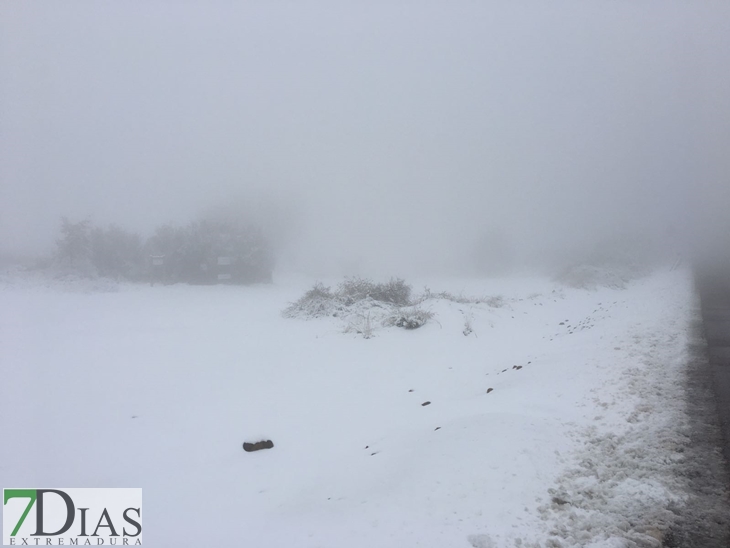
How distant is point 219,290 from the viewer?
2841cm

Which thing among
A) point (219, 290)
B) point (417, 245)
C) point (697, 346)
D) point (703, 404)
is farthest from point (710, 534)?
point (417, 245)

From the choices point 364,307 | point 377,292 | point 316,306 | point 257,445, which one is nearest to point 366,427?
point 257,445

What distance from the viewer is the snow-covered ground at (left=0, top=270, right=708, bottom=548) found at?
3844 mm

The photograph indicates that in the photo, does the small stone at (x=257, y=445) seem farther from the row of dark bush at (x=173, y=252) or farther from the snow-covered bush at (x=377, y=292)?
the row of dark bush at (x=173, y=252)

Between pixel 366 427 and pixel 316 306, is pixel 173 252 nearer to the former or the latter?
pixel 316 306

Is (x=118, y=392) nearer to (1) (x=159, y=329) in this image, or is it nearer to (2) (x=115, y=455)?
(2) (x=115, y=455)

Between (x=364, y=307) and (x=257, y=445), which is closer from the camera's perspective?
(x=257, y=445)

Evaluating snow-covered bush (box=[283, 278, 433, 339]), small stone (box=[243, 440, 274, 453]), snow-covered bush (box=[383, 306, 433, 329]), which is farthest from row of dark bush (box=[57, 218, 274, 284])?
small stone (box=[243, 440, 274, 453])

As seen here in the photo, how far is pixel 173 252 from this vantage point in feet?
105

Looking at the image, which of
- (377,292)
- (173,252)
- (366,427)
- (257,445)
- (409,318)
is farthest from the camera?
(173,252)

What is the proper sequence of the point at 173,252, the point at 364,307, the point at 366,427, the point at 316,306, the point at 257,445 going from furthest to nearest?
the point at 173,252 < the point at 316,306 < the point at 364,307 < the point at 366,427 < the point at 257,445

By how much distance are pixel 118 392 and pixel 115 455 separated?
2.82m

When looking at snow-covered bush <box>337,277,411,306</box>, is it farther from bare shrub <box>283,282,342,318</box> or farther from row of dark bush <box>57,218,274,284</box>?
row of dark bush <box>57,218,274,284</box>

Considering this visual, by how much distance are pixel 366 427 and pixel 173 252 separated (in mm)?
30573
